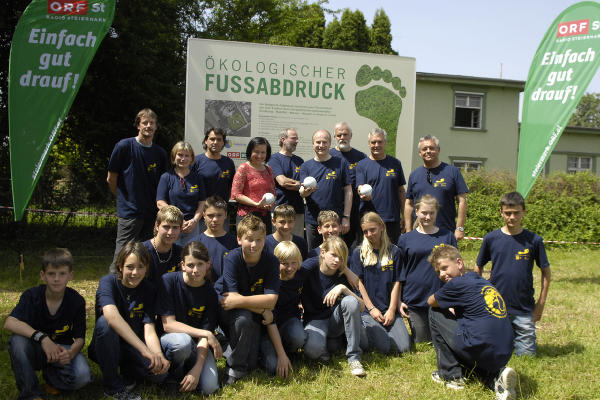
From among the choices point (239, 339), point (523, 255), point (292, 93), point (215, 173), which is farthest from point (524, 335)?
point (292, 93)

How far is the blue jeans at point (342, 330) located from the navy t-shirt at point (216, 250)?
905 mm

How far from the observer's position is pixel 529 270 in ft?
14.7

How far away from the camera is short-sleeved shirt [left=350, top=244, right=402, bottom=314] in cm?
462

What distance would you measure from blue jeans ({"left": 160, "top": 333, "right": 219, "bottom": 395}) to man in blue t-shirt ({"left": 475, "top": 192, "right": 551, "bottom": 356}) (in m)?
2.67

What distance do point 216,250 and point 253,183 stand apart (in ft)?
3.82

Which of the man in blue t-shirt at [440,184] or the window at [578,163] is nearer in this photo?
the man in blue t-shirt at [440,184]

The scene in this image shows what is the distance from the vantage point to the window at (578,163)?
77.7 ft

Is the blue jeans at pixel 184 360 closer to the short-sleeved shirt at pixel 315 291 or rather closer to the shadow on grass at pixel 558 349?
the short-sleeved shirt at pixel 315 291

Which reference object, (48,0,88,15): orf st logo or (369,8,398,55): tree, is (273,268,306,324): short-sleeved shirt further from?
(369,8,398,55): tree

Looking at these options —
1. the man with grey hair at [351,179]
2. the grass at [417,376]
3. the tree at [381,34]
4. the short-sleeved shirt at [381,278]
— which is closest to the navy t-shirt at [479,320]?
the grass at [417,376]

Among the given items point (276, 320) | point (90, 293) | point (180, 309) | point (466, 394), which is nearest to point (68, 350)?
point (180, 309)

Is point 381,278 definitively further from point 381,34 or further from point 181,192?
point 381,34

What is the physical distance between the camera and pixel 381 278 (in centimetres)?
462

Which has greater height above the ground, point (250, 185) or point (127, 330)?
point (250, 185)
